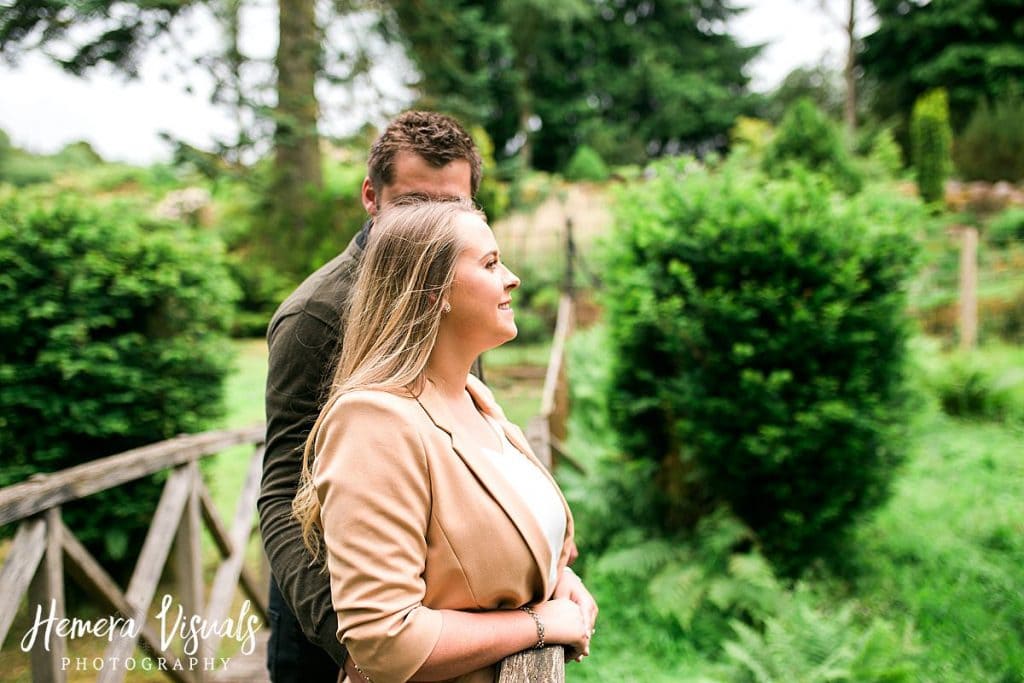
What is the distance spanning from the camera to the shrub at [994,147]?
18.9m

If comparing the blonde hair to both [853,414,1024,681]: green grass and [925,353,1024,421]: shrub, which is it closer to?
[853,414,1024,681]: green grass

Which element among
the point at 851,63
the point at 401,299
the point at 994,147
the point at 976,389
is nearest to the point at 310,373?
the point at 401,299

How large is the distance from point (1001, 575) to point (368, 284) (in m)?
5.12

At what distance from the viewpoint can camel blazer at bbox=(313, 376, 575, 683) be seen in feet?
3.74

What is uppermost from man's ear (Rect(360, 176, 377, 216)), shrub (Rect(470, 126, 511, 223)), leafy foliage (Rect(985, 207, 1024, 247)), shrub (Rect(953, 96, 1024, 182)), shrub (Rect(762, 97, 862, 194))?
shrub (Rect(953, 96, 1024, 182))

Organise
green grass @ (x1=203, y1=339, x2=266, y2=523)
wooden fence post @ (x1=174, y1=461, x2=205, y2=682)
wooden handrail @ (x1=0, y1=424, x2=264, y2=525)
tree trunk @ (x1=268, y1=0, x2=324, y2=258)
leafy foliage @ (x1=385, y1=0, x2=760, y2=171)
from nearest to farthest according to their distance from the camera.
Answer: wooden handrail @ (x1=0, y1=424, x2=264, y2=525)
wooden fence post @ (x1=174, y1=461, x2=205, y2=682)
green grass @ (x1=203, y1=339, x2=266, y2=523)
tree trunk @ (x1=268, y1=0, x2=324, y2=258)
leafy foliage @ (x1=385, y1=0, x2=760, y2=171)

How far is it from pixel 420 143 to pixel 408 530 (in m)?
1.25

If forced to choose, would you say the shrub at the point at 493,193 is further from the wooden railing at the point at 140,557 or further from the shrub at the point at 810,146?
the wooden railing at the point at 140,557

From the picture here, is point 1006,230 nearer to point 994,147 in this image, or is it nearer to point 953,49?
point 994,147

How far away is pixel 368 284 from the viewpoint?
143 centimetres

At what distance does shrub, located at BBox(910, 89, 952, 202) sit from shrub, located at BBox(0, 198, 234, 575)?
1713 centimetres

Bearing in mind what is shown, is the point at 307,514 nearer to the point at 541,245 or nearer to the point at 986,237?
the point at 541,245

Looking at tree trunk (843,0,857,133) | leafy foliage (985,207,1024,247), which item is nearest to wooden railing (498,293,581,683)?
leafy foliage (985,207,1024,247)

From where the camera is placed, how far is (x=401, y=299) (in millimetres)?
1364
